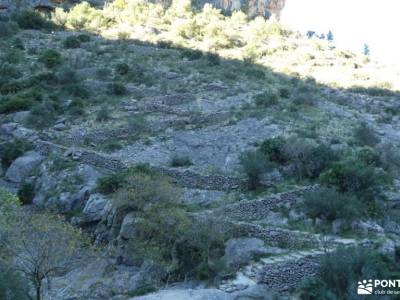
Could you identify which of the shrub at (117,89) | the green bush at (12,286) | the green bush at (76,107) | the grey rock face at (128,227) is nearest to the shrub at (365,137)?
the grey rock face at (128,227)

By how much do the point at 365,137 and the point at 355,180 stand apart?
8.85 meters

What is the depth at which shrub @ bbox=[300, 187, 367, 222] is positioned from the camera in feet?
74.1

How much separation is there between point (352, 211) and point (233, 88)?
794 inches

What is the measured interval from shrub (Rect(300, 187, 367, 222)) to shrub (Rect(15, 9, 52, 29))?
42.6 meters

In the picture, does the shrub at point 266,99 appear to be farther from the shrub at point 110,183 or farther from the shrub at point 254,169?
the shrub at point 110,183

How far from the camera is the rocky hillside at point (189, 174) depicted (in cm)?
1989

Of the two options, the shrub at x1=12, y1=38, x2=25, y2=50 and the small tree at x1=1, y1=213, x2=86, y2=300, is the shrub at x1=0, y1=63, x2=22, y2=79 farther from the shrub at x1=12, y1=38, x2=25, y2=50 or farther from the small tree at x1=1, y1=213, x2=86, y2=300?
the small tree at x1=1, y1=213, x2=86, y2=300

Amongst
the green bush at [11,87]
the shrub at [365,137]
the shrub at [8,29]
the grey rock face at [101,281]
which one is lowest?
the grey rock face at [101,281]

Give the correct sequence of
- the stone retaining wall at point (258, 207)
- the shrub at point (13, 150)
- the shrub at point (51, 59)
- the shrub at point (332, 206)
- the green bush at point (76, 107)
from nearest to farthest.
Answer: the shrub at point (332, 206) < the stone retaining wall at point (258, 207) < the shrub at point (13, 150) < the green bush at point (76, 107) < the shrub at point (51, 59)

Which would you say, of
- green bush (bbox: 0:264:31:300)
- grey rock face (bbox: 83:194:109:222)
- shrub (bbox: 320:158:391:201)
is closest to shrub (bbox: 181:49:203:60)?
grey rock face (bbox: 83:194:109:222)

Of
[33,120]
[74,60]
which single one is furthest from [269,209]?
[74,60]

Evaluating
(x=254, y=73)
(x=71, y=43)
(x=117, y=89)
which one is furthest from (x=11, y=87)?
(x=254, y=73)

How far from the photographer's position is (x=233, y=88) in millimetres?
41250

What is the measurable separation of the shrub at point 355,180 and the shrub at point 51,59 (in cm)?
2669
